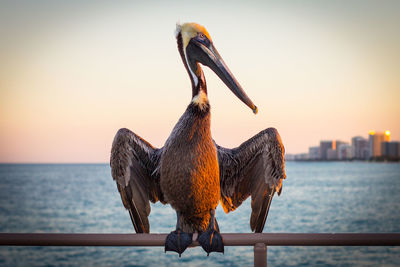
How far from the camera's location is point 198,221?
292 cm

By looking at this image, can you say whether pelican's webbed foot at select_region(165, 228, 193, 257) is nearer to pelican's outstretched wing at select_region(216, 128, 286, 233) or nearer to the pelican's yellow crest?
pelican's outstretched wing at select_region(216, 128, 286, 233)

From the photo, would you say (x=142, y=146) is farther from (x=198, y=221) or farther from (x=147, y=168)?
(x=198, y=221)

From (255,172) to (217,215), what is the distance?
26514mm

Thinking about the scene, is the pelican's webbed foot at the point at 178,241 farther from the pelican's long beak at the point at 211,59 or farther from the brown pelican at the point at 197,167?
the pelican's long beak at the point at 211,59

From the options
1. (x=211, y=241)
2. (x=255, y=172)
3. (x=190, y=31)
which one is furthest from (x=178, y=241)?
(x=190, y=31)

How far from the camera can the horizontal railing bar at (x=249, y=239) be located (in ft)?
6.32

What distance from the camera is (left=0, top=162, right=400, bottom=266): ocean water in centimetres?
1845

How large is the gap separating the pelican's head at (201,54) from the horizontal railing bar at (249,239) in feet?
3.86

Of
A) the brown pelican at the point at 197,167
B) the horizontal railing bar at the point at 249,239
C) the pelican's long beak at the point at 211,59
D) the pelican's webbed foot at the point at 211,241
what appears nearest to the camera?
the horizontal railing bar at the point at 249,239

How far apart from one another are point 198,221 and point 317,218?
2947cm

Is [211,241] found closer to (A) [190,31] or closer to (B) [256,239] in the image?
(B) [256,239]

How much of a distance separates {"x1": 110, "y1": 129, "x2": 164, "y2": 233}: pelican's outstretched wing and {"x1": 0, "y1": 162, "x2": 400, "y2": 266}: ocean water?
14314 mm

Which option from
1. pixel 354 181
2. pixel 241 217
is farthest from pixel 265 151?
pixel 354 181

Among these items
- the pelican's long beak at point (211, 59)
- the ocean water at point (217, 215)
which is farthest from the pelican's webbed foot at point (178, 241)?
the ocean water at point (217, 215)
